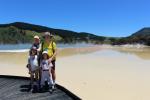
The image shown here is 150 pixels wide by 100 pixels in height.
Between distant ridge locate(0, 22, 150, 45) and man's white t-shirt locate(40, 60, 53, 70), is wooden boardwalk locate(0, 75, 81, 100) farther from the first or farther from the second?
distant ridge locate(0, 22, 150, 45)

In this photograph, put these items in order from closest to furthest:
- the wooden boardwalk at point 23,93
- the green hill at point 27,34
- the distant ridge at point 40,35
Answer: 1. the wooden boardwalk at point 23,93
2. the distant ridge at point 40,35
3. the green hill at point 27,34

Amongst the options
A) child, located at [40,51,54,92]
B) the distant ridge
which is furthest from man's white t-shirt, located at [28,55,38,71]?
the distant ridge

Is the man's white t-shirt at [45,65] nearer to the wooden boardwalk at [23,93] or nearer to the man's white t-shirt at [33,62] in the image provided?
the man's white t-shirt at [33,62]

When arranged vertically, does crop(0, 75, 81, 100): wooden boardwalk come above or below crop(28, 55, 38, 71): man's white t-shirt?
below

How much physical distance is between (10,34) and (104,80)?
127893 mm

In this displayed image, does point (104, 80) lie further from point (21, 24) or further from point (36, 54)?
point (21, 24)

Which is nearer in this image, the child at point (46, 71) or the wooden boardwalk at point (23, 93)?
the wooden boardwalk at point (23, 93)

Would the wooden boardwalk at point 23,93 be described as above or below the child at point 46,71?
below

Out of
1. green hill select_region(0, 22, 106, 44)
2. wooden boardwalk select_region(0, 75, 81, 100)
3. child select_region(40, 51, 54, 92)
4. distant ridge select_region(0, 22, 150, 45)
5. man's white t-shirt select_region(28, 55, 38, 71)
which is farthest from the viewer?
Answer: green hill select_region(0, 22, 106, 44)

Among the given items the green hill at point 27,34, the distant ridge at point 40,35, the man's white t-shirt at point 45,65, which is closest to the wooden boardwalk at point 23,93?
the man's white t-shirt at point 45,65

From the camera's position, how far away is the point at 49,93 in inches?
340

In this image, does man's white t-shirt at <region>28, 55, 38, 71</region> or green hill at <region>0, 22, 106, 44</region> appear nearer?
man's white t-shirt at <region>28, 55, 38, 71</region>

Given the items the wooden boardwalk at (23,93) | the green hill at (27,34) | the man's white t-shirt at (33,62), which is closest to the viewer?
the wooden boardwalk at (23,93)

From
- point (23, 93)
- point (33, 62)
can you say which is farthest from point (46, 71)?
point (23, 93)
